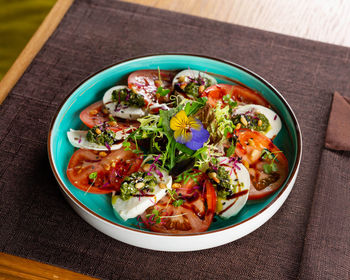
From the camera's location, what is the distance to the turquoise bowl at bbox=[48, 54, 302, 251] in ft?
4.06

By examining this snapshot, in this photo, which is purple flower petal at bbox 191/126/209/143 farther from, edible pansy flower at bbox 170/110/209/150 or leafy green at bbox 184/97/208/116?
leafy green at bbox 184/97/208/116

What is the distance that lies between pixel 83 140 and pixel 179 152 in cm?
35

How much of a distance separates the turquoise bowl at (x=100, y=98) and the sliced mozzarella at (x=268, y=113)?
0.07ft

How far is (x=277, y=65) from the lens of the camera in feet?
6.01

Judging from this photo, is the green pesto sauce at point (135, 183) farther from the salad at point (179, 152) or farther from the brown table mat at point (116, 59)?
the brown table mat at point (116, 59)

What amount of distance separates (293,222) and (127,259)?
1.88ft

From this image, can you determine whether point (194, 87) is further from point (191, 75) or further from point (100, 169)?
point (100, 169)

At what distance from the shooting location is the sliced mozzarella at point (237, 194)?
130 cm

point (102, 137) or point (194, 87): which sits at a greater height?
point (194, 87)

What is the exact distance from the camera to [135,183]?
4.25 ft

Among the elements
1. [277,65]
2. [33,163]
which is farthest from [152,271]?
[277,65]

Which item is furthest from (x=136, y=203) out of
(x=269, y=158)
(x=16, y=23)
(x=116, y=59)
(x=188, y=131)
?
(x=16, y=23)

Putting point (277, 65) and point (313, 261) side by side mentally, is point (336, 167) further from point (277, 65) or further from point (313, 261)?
point (277, 65)

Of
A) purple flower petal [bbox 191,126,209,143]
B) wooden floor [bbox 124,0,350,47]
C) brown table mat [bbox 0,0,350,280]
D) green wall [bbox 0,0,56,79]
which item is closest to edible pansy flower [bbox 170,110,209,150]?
purple flower petal [bbox 191,126,209,143]
